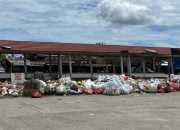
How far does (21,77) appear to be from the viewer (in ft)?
106

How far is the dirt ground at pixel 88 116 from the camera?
1290cm

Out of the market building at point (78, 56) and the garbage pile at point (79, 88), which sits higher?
the market building at point (78, 56)

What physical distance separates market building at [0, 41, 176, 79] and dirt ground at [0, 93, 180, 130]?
16556mm

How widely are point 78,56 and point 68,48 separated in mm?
7591

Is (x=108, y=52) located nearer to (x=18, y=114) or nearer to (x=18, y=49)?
(x=18, y=49)

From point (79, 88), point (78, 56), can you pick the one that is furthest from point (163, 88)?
point (78, 56)

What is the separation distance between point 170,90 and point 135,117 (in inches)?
563

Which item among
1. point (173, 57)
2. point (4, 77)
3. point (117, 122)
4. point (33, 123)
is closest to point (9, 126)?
point (33, 123)

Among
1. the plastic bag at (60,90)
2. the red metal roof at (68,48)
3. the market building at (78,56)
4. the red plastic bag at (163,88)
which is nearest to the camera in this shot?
the plastic bag at (60,90)

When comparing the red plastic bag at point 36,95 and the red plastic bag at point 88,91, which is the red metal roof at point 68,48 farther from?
the red plastic bag at point 36,95

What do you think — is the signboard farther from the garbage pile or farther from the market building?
the garbage pile

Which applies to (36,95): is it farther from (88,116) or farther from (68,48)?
(68,48)

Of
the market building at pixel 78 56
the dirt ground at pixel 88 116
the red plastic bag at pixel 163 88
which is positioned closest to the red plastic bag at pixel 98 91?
the red plastic bag at pixel 163 88

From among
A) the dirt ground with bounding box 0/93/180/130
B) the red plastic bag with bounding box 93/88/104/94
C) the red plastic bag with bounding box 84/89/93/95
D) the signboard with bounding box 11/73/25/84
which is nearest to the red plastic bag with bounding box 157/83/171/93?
the red plastic bag with bounding box 93/88/104/94
